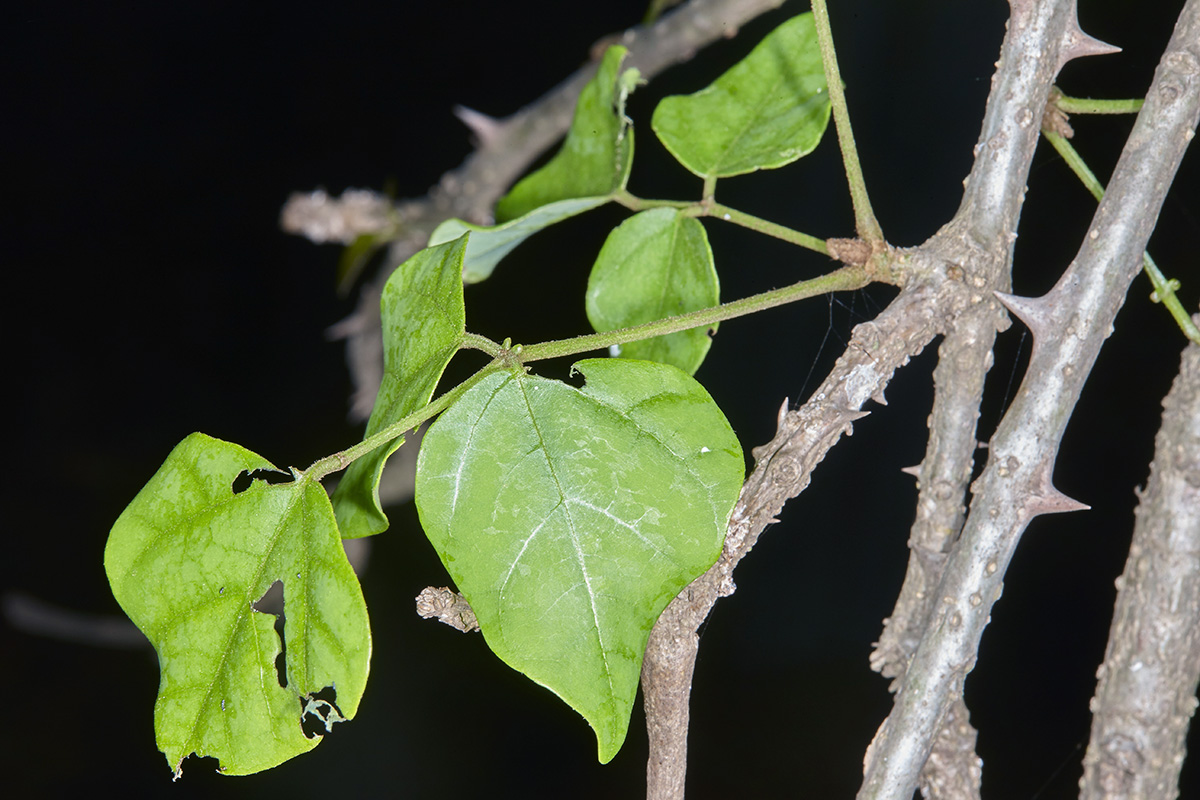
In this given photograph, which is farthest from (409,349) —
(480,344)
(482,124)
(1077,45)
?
(482,124)

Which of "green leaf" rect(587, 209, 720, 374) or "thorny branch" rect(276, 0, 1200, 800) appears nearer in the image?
"thorny branch" rect(276, 0, 1200, 800)

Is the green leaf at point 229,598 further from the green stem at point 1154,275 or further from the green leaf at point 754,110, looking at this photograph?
the green stem at point 1154,275

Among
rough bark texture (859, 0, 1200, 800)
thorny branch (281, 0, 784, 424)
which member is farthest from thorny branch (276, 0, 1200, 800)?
thorny branch (281, 0, 784, 424)

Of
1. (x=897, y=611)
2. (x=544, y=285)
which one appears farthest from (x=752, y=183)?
(x=897, y=611)

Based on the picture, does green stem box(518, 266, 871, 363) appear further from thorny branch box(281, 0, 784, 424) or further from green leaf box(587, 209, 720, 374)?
thorny branch box(281, 0, 784, 424)

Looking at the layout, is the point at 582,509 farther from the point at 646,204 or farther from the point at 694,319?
the point at 646,204

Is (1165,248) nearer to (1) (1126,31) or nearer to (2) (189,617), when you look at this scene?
(1) (1126,31)
